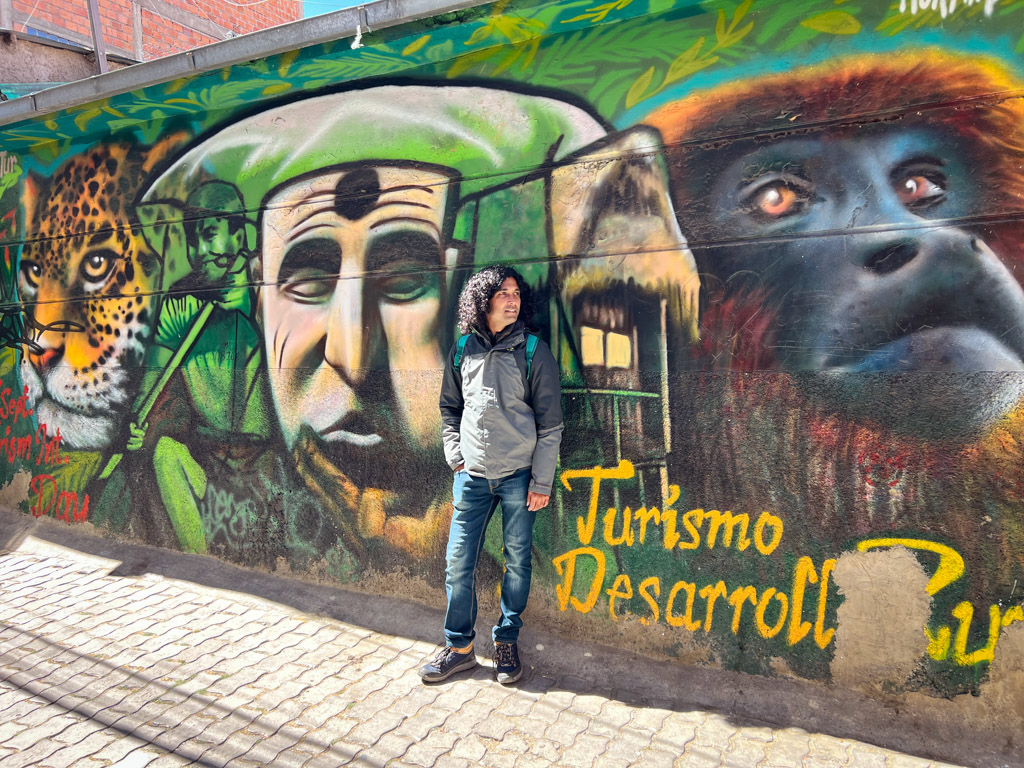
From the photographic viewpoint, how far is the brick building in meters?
6.38

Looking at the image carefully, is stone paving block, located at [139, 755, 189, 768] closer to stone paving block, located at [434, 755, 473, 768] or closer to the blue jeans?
stone paving block, located at [434, 755, 473, 768]

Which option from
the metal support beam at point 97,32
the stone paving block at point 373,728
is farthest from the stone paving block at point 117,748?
the metal support beam at point 97,32

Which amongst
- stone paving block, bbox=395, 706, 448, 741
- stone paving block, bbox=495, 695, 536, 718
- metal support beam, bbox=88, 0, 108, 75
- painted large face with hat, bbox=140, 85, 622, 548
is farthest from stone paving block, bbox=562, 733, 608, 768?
metal support beam, bbox=88, 0, 108, 75

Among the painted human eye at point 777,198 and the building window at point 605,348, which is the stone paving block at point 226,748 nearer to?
the building window at point 605,348

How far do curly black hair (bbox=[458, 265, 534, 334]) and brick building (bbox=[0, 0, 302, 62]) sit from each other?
528cm

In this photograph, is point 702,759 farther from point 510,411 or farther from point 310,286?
point 310,286

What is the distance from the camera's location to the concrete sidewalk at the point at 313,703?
101 inches

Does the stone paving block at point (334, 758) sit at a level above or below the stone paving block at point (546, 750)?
above

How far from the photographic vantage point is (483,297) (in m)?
3.11

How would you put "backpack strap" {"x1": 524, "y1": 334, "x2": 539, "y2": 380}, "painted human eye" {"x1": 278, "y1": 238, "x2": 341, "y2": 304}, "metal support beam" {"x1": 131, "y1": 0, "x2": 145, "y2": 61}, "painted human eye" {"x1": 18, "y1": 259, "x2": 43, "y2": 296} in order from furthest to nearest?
"metal support beam" {"x1": 131, "y1": 0, "x2": 145, "y2": 61} < "painted human eye" {"x1": 18, "y1": 259, "x2": 43, "y2": 296} < "painted human eye" {"x1": 278, "y1": 238, "x2": 341, "y2": 304} < "backpack strap" {"x1": 524, "y1": 334, "x2": 539, "y2": 380}

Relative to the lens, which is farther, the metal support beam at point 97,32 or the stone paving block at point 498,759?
the metal support beam at point 97,32

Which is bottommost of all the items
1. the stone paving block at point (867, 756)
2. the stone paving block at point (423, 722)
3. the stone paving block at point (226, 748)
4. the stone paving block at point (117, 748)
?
the stone paving block at point (867, 756)

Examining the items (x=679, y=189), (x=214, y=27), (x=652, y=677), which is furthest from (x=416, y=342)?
(x=214, y=27)

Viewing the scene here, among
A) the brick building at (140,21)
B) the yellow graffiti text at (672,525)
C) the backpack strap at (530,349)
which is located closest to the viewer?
the yellow graffiti text at (672,525)
